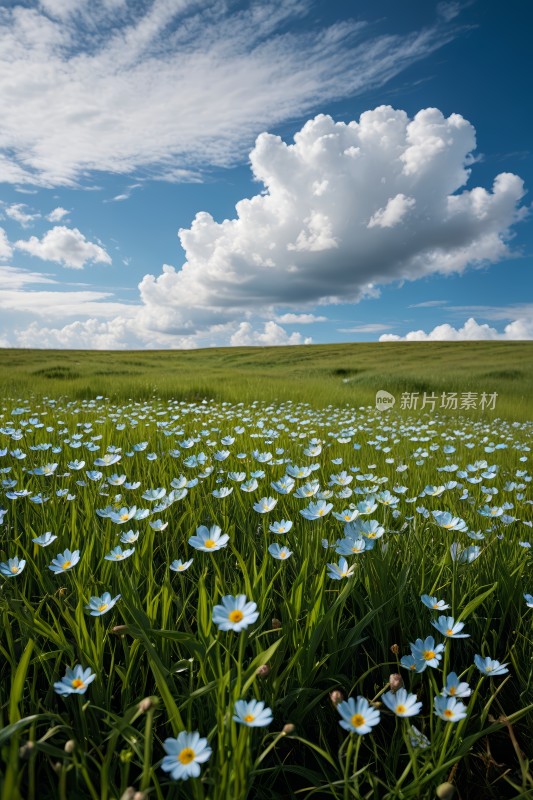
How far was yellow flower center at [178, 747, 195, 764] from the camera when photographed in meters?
0.88

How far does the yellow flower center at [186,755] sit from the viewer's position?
879mm

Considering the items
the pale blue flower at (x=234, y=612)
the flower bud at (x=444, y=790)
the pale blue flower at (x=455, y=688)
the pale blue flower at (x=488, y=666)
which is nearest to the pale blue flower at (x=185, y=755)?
the pale blue flower at (x=234, y=612)

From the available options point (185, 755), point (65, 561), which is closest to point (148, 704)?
point (185, 755)

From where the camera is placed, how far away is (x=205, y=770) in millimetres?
1013

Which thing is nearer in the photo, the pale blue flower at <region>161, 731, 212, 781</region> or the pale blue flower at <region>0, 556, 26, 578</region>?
the pale blue flower at <region>161, 731, 212, 781</region>

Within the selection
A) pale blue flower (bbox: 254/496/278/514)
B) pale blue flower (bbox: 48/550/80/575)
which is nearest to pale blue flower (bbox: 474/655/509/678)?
pale blue flower (bbox: 254/496/278/514)

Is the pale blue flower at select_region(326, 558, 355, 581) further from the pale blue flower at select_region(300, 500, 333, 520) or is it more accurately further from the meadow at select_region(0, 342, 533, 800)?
the pale blue flower at select_region(300, 500, 333, 520)

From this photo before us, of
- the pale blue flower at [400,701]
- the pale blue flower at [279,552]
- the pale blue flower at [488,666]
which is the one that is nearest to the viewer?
the pale blue flower at [400,701]

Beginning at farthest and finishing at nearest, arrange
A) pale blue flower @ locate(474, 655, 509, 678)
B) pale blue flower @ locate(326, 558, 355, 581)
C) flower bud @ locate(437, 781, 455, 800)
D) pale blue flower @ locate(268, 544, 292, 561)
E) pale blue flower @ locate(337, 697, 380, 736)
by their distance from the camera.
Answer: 1. pale blue flower @ locate(268, 544, 292, 561)
2. pale blue flower @ locate(326, 558, 355, 581)
3. pale blue flower @ locate(474, 655, 509, 678)
4. pale blue flower @ locate(337, 697, 380, 736)
5. flower bud @ locate(437, 781, 455, 800)

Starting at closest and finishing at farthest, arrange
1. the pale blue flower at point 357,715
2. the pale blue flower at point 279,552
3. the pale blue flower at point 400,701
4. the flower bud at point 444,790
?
the flower bud at point 444,790, the pale blue flower at point 357,715, the pale blue flower at point 400,701, the pale blue flower at point 279,552

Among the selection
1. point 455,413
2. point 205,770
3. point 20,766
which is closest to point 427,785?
point 205,770

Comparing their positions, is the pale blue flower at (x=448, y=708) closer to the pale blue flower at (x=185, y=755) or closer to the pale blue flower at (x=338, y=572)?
the pale blue flower at (x=338, y=572)

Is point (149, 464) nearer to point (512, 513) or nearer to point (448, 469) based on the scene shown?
point (448, 469)

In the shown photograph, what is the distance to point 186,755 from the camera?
2.89ft
